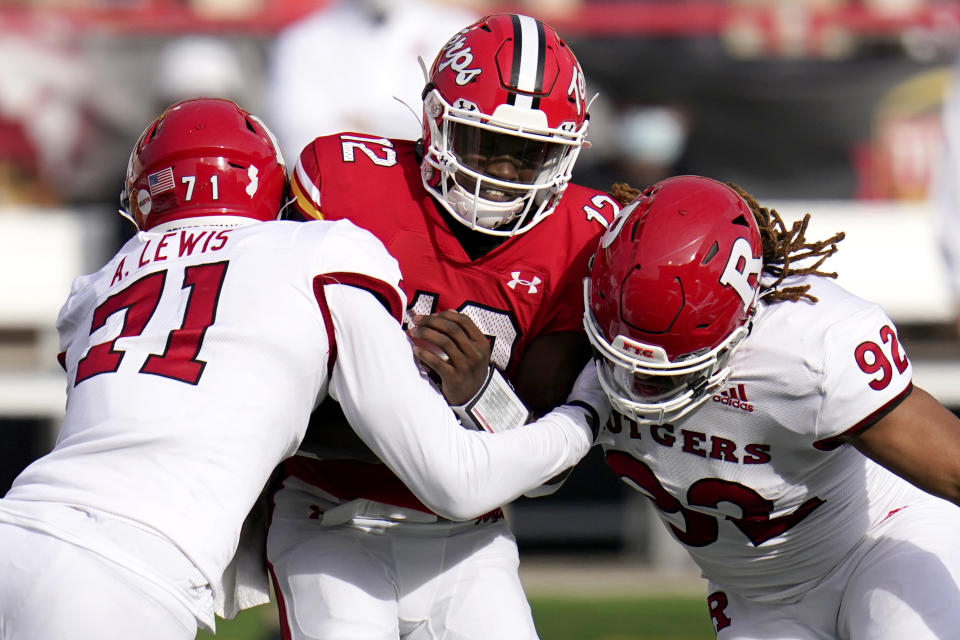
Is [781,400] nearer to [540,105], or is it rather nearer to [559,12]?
[540,105]

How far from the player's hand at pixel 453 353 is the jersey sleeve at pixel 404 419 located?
160 millimetres

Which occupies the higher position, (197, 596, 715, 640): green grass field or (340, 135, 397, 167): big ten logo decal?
(340, 135, 397, 167): big ten logo decal

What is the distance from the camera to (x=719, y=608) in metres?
3.32

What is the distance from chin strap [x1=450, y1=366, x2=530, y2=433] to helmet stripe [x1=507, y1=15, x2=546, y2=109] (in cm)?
62

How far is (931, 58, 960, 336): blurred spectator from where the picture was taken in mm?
5855

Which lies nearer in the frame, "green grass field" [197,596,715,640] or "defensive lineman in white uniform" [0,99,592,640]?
"defensive lineman in white uniform" [0,99,592,640]

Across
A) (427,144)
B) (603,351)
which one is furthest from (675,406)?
A: (427,144)

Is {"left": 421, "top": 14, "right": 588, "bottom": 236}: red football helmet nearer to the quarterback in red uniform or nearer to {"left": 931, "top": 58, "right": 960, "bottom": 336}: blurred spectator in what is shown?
the quarterback in red uniform

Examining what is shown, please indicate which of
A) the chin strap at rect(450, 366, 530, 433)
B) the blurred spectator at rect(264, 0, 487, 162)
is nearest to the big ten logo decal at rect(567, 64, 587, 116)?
the chin strap at rect(450, 366, 530, 433)

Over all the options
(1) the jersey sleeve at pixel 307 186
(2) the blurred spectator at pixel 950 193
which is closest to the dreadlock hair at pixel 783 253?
(1) the jersey sleeve at pixel 307 186

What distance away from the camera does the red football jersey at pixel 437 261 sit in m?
3.11

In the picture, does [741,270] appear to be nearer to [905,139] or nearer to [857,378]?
[857,378]

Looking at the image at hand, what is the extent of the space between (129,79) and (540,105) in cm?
428

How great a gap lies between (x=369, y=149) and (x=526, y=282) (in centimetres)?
51
